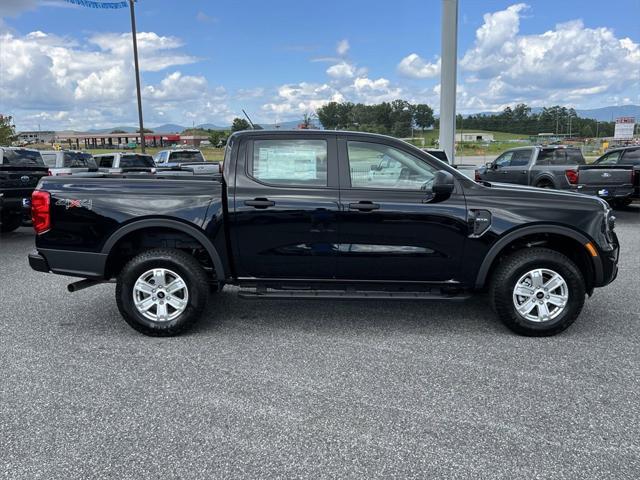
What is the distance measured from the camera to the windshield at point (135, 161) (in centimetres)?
1698

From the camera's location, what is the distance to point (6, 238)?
33.7ft

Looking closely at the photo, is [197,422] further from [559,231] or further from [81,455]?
[559,231]

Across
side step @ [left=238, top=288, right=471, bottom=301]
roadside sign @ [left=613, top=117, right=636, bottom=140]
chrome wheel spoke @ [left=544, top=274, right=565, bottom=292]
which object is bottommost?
side step @ [left=238, top=288, right=471, bottom=301]

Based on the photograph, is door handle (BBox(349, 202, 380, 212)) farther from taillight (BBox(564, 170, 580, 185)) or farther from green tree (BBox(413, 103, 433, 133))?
green tree (BBox(413, 103, 433, 133))

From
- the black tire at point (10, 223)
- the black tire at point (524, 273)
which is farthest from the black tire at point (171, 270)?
the black tire at point (10, 223)

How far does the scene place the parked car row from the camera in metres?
11.8

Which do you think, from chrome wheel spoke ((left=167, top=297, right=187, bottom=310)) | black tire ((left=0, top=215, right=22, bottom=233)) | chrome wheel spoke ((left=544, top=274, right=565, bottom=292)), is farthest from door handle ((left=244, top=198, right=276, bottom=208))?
black tire ((left=0, top=215, right=22, bottom=233))

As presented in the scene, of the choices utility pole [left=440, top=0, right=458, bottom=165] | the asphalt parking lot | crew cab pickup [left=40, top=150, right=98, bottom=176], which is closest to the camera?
the asphalt parking lot

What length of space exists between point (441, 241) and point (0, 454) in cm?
347

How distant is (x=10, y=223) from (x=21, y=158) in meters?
1.49

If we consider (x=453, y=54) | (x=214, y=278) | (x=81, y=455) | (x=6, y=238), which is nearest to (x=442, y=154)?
(x=453, y=54)

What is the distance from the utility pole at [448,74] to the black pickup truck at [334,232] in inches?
501

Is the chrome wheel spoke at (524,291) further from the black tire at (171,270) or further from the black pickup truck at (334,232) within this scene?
the black tire at (171,270)

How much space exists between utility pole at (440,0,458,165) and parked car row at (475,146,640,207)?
214 centimetres
